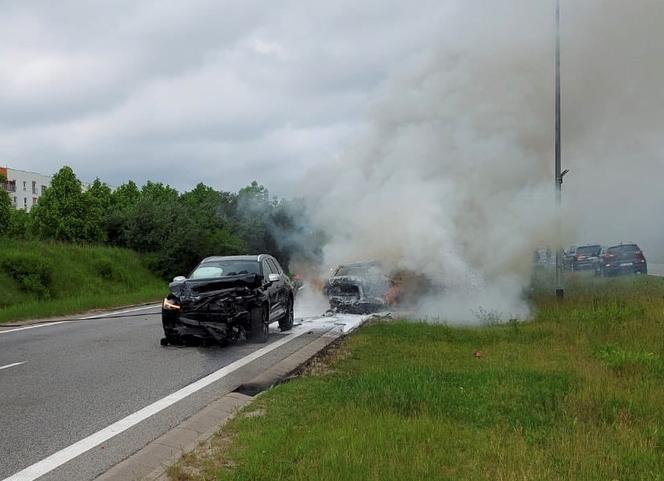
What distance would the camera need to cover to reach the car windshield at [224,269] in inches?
502

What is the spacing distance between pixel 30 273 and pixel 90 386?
18.2 m

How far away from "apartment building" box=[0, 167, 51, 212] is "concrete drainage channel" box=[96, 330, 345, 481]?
3704 inches

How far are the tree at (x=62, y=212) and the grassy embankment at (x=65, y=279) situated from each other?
1070cm

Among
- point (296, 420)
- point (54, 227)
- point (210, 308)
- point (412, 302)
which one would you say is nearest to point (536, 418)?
point (296, 420)

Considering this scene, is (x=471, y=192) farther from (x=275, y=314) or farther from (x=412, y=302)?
(x=275, y=314)

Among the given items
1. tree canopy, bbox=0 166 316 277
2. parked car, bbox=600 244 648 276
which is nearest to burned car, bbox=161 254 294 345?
tree canopy, bbox=0 166 316 277

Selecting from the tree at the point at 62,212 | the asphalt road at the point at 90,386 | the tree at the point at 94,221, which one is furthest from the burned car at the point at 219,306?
the tree at the point at 62,212

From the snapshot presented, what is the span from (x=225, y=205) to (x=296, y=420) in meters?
35.6

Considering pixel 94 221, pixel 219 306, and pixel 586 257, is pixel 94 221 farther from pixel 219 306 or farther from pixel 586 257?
pixel 219 306

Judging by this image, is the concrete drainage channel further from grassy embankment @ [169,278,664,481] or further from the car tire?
the car tire

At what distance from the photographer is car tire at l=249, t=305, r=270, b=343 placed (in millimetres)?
11958

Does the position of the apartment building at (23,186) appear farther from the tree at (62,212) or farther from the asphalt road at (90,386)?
the asphalt road at (90,386)

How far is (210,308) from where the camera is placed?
11.2m

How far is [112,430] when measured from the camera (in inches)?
242
